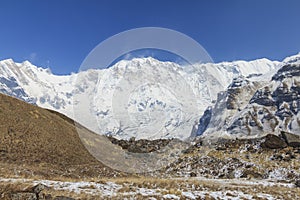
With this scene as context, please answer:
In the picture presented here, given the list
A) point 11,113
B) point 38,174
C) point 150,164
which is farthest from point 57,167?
point 150,164

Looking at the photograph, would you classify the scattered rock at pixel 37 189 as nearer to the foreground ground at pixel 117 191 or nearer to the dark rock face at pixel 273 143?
the foreground ground at pixel 117 191

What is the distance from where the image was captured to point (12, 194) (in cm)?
1903

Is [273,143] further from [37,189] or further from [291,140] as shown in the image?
[37,189]

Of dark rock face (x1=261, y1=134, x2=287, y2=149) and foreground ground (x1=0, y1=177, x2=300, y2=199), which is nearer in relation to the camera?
foreground ground (x1=0, y1=177, x2=300, y2=199)

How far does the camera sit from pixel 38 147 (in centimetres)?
3644

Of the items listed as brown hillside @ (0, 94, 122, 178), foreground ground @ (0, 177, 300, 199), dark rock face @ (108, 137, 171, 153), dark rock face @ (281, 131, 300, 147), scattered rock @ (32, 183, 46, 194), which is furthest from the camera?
dark rock face @ (281, 131, 300, 147)

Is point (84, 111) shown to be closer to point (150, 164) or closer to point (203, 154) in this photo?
point (150, 164)

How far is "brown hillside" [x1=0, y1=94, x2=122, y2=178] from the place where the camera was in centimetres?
3084

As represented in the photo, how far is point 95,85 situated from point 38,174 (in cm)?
1044

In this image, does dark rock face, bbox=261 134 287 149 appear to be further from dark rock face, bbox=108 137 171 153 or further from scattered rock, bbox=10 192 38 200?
scattered rock, bbox=10 192 38 200

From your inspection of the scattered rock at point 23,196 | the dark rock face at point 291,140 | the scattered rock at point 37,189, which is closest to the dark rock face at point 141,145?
the dark rock face at point 291,140

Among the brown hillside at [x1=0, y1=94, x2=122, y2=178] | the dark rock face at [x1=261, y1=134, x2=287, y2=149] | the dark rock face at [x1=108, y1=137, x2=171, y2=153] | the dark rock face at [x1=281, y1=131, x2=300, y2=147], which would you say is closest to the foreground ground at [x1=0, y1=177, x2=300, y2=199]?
the brown hillside at [x1=0, y1=94, x2=122, y2=178]

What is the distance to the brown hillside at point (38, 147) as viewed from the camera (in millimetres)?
30836

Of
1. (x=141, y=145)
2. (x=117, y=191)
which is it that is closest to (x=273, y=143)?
(x=141, y=145)
